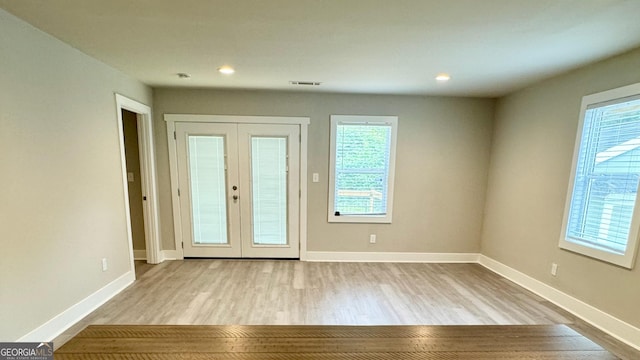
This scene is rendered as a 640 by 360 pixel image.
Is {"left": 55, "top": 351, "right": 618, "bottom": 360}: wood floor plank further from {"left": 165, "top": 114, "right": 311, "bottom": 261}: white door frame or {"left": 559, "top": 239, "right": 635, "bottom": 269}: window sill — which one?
{"left": 165, "top": 114, "right": 311, "bottom": 261}: white door frame

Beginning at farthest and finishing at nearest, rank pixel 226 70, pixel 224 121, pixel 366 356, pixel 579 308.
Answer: pixel 224 121
pixel 226 70
pixel 579 308
pixel 366 356

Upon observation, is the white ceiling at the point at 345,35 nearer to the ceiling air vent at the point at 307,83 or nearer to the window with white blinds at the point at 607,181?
the ceiling air vent at the point at 307,83

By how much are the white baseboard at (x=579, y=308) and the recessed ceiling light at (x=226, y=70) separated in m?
3.98

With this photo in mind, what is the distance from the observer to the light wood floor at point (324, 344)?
71 centimetres

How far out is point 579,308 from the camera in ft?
8.35

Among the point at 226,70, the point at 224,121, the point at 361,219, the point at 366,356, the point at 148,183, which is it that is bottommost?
the point at 361,219

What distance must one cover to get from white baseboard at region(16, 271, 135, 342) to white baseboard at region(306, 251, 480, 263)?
220 centimetres

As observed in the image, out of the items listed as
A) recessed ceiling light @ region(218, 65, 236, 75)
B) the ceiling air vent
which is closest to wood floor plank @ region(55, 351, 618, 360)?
recessed ceiling light @ region(218, 65, 236, 75)

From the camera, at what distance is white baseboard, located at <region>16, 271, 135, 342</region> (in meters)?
1.98

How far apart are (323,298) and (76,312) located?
7.10 ft

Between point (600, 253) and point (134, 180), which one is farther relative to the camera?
point (134, 180)

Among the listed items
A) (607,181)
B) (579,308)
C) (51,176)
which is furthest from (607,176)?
(51,176)

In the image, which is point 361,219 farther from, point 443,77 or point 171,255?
point 171,255

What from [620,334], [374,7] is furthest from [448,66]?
[620,334]
